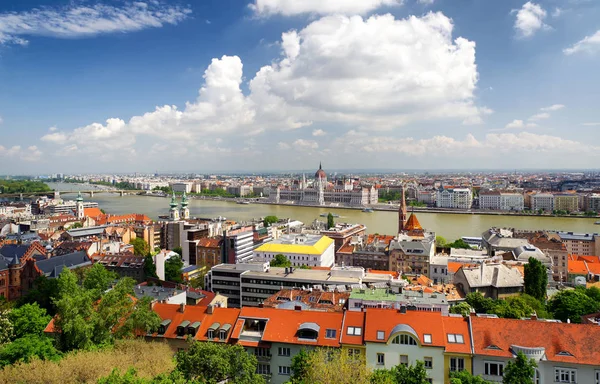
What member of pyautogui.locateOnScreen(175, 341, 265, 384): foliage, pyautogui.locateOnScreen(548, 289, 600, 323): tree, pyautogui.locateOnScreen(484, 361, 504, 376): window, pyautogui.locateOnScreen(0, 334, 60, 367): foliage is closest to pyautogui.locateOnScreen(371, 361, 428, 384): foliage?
pyautogui.locateOnScreen(484, 361, 504, 376): window

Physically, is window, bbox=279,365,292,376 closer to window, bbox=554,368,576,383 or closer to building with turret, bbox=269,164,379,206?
window, bbox=554,368,576,383

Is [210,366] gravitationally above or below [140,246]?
above

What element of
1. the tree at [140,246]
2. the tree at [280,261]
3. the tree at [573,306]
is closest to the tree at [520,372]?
the tree at [573,306]

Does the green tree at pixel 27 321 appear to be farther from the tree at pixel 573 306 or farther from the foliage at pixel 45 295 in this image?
the tree at pixel 573 306

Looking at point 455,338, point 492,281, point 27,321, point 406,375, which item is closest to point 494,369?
point 455,338

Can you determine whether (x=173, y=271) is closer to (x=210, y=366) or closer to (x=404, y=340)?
(x=210, y=366)

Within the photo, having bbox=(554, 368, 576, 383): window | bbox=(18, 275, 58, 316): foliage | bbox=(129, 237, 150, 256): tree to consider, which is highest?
bbox=(554, 368, 576, 383): window
